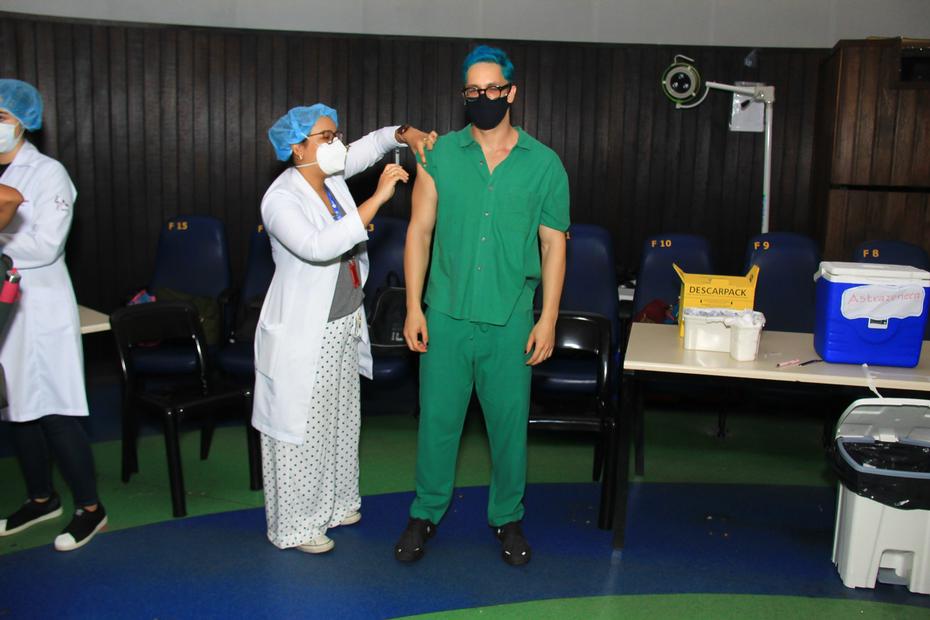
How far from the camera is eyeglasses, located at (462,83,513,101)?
3.04m

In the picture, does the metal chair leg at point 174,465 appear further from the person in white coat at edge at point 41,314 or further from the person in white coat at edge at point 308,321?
the person in white coat at edge at point 308,321

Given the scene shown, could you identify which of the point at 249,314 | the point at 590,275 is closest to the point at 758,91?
the point at 590,275

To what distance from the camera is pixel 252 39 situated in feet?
19.0

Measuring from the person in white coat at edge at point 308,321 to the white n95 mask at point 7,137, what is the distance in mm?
892

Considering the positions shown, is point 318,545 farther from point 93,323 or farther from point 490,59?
point 490,59

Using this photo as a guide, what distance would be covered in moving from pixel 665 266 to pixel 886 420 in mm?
1809

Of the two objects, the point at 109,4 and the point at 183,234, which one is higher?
the point at 109,4

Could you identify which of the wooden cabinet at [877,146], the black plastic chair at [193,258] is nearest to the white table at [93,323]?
the black plastic chair at [193,258]

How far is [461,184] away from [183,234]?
2657 mm

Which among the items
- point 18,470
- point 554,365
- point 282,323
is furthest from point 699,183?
point 18,470

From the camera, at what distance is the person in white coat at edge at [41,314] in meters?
3.17

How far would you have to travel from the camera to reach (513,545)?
333 centimetres

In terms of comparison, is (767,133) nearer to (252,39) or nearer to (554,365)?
(554,365)

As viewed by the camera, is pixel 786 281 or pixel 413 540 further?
pixel 786 281
